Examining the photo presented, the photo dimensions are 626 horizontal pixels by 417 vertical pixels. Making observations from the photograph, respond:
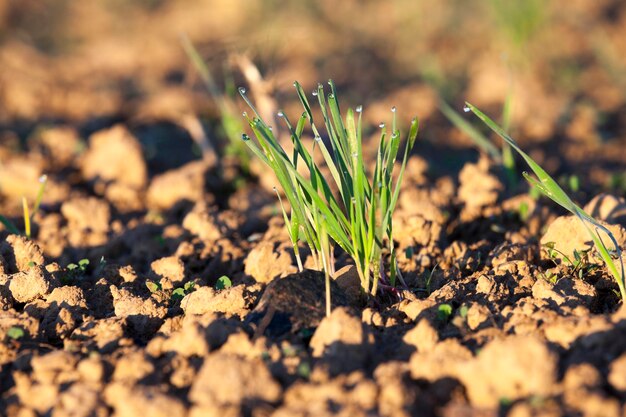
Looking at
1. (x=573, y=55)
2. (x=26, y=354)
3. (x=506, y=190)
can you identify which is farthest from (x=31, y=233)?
(x=573, y=55)

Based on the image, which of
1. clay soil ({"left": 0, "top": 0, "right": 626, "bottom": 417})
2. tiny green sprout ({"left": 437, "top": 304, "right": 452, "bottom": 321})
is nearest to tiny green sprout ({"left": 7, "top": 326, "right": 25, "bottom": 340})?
clay soil ({"left": 0, "top": 0, "right": 626, "bottom": 417})

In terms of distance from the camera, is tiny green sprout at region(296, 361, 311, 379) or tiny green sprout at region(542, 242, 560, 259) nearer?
tiny green sprout at region(296, 361, 311, 379)

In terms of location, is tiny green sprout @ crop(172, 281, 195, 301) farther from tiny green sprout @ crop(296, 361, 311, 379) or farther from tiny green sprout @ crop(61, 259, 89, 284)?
tiny green sprout @ crop(296, 361, 311, 379)

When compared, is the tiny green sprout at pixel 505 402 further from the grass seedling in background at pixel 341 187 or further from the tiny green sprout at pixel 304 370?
the grass seedling in background at pixel 341 187

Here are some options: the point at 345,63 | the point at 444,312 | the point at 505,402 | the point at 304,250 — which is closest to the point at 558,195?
the point at 444,312

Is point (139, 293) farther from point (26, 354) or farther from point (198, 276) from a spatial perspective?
point (26, 354)

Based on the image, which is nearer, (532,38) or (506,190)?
(506,190)
